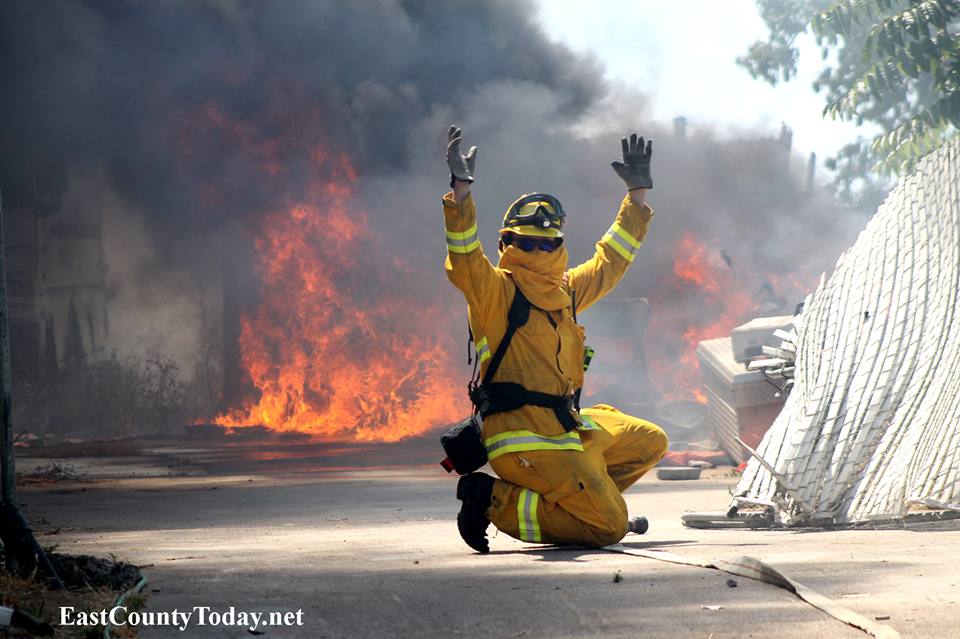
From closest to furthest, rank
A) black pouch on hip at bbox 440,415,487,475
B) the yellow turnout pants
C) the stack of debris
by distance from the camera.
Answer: the yellow turnout pants → black pouch on hip at bbox 440,415,487,475 → the stack of debris

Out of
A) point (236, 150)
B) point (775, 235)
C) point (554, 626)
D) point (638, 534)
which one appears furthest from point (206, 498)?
point (775, 235)

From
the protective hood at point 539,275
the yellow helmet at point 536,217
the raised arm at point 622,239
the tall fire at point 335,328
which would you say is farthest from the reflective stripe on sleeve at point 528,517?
the tall fire at point 335,328

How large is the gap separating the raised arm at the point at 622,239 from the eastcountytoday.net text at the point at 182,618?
2609 mm

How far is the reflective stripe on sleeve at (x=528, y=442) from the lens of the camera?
5.15m

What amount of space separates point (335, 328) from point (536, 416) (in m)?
13.4

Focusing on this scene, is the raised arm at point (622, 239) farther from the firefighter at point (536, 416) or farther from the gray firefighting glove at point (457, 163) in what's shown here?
the gray firefighting glove at point (457, 163)

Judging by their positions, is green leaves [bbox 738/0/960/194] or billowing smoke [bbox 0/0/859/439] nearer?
green leaves [bbox 738/0/960/194]

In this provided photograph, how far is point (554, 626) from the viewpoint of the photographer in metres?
3.37

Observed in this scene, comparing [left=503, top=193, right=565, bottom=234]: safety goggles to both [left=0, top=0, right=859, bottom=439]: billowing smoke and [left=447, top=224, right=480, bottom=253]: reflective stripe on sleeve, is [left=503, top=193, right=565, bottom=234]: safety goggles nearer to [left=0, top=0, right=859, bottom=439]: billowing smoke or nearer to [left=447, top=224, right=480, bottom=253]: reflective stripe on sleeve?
[left=447, top=224, right=480, bottom=253]: reflective stripe on sleeve

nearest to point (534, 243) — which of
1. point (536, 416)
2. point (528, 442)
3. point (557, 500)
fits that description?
point (536, 416)

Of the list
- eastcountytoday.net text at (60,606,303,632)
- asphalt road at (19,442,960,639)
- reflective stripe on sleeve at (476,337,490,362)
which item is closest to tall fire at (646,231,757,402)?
asphalt road at (19,442,960,639)

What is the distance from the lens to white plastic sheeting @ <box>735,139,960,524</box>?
223 inches

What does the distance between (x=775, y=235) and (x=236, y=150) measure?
45.5 feet

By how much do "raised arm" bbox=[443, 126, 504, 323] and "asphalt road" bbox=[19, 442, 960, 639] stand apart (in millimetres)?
1170
